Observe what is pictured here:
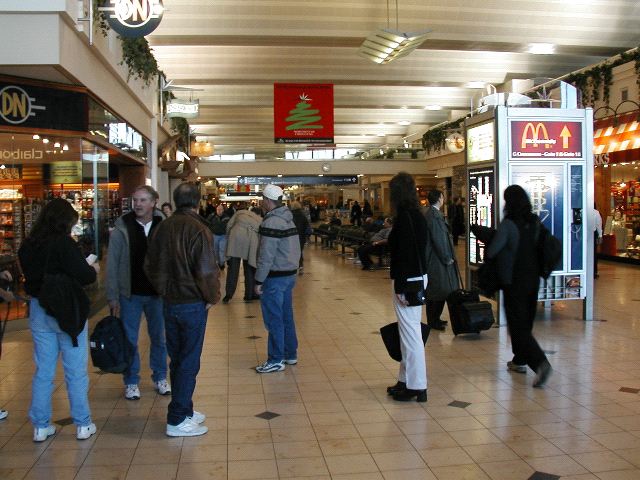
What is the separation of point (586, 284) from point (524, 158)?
1685mm

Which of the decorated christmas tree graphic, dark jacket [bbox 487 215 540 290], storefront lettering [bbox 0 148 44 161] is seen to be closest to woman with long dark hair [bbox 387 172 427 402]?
dark jacket [bbox 487 215 540 290]

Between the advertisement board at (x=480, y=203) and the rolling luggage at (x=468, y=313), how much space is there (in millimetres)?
878

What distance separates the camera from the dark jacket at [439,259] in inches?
277

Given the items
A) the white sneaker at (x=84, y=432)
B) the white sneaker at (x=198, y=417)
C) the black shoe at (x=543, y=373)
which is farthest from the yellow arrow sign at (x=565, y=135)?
the white sneaker at (x=84, y=432)

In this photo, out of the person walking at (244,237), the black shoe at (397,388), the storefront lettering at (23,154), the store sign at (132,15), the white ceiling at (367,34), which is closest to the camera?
the black shoe at (397,388)

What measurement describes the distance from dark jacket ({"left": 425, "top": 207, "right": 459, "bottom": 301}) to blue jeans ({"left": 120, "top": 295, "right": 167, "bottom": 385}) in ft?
10.1

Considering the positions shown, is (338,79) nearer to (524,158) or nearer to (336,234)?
(336,234)

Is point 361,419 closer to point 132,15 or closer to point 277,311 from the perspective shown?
point 277,311

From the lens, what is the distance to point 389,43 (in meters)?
11.7

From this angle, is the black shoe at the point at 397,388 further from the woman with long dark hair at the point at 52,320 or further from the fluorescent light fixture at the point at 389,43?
the fluorescent light fixture at the point at 389,43

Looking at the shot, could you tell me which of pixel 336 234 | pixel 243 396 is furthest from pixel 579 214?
pixel 336 234

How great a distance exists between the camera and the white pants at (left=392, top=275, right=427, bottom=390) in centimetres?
485

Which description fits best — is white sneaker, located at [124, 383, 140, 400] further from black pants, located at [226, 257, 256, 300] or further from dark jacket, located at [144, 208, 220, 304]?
black pants, located at [226, 257, 256, 300]

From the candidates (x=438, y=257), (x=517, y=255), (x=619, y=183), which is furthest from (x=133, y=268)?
(x=619, y=183)
